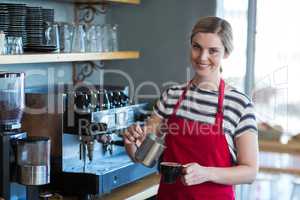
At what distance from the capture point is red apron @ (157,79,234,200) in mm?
1794

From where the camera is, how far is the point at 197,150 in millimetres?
1825

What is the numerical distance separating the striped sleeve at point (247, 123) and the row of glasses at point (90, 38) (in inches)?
45.0

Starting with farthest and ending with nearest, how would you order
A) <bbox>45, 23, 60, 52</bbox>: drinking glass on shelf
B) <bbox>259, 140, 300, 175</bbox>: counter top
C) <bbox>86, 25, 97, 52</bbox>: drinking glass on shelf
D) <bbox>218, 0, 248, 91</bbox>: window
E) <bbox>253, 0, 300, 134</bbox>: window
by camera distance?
<bbox>259, 140, 300, 175</bbox>: counter top < <bbox>253, 0, 300, 134</bbox>: window < <bbox>218, 0, 248, 91</bbox>: window < <bbox>86, 25, 97, 52</bbox>: drinking glass on shelf < <bbox>45, 23, 60, 52</bbox>: drinking glass on shelf

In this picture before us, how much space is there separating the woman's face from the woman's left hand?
30cm

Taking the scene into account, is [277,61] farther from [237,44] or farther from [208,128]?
[208,128]

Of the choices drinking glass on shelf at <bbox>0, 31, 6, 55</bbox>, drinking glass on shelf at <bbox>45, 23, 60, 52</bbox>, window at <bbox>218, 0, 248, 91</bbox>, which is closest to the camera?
drinking glass on shelf at <bbox>0, 31, 6, 55</bbox>

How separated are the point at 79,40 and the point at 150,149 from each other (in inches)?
43.7

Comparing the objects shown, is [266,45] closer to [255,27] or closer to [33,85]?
[255,27]

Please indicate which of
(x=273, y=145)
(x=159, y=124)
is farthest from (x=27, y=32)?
(x=273, y=145)

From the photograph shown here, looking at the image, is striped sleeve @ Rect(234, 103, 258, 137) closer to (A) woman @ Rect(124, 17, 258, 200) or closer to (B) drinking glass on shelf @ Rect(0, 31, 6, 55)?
(A) woman @ Rect(124, 17, 258, 200)

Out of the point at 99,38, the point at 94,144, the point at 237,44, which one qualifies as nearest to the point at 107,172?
the point at 94,144

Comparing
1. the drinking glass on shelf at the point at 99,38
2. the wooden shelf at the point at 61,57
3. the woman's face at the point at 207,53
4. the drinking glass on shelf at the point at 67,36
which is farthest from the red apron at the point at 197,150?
the drinking glass on shelf at the point at 99,38

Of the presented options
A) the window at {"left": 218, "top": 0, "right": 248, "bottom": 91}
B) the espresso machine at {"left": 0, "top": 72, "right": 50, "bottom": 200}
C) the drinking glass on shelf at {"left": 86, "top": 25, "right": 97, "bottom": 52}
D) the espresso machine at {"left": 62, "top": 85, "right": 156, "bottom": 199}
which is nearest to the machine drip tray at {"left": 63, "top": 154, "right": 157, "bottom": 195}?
the espresso machine at {"left": 62, "top": 85, "right": 156, "bottom": 199}

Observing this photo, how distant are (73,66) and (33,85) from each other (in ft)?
1.30
